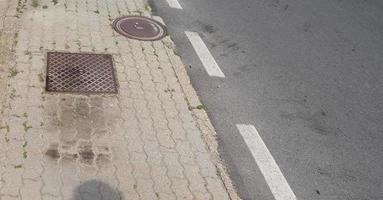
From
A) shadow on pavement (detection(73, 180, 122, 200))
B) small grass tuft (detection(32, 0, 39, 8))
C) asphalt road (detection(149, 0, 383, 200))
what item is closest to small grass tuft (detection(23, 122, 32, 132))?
shadow on pavement (detection(73, 180, 122, 200))

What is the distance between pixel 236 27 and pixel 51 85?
351 centimetres

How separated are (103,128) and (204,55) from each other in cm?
233

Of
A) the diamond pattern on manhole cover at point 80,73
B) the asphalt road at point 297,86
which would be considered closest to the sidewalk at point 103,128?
the diamond pattern on manhole cover at point 80,73

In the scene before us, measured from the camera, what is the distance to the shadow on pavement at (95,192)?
397cm

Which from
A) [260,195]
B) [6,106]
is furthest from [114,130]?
[260,195]

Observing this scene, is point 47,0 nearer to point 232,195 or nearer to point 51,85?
point 51,85

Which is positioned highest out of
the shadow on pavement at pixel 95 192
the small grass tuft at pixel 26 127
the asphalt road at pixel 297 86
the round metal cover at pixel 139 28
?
the shadow on pavement at pixel 95 192

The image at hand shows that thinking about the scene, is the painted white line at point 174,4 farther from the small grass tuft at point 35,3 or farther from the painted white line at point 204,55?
the small grass tuft at point 35,3

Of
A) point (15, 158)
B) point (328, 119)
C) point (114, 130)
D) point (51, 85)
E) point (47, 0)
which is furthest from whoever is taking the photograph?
point (47, 0)

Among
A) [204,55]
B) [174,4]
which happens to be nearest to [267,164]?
[204,55]

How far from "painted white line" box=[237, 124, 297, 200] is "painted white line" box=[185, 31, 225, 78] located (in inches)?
47.7

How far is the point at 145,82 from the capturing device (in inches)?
225

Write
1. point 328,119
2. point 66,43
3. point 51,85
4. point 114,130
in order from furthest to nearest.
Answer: point 66,43 < point 328,119 < point 51,85 < point 114,130

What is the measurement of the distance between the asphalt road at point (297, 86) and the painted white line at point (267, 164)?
0.22 feet
